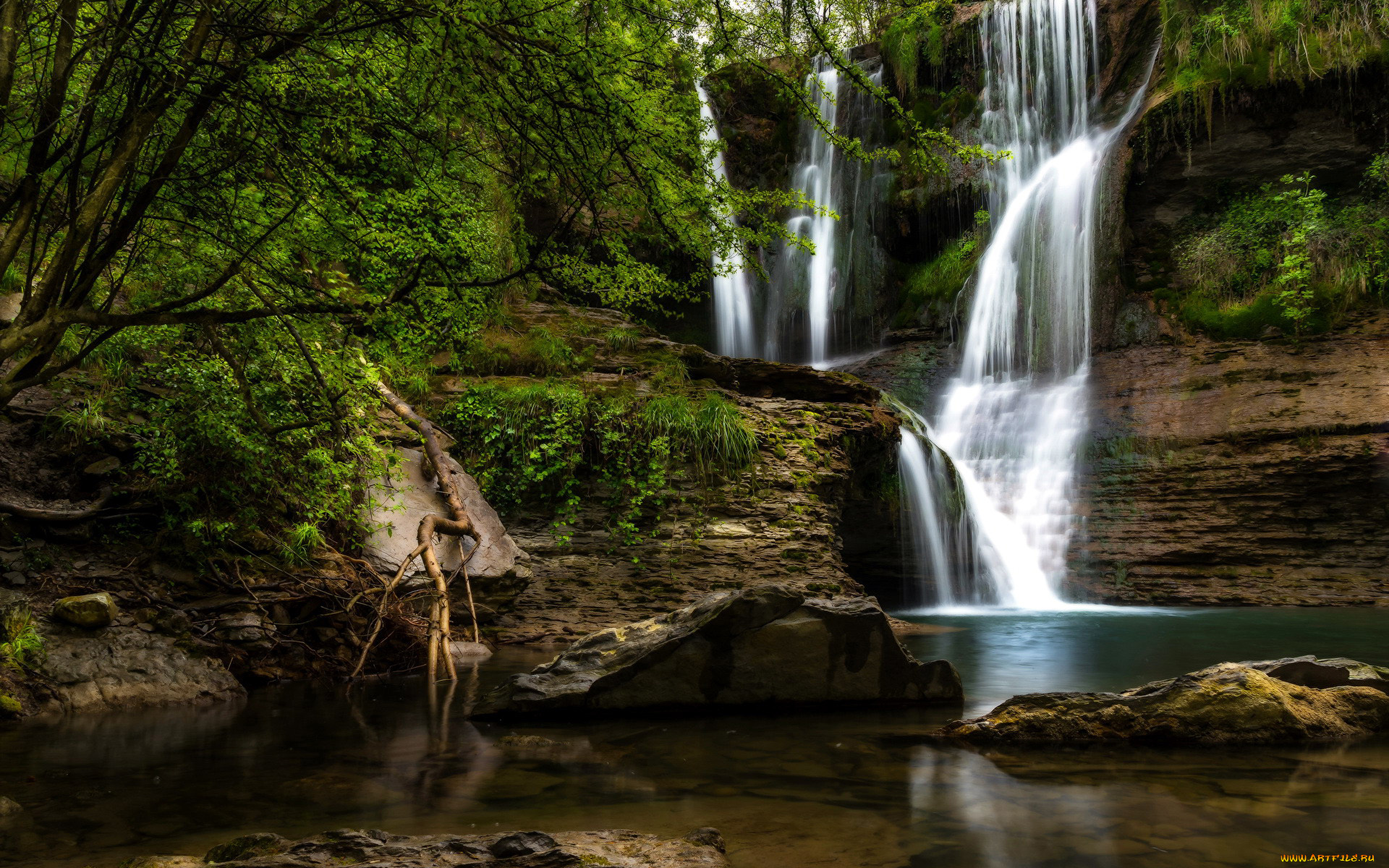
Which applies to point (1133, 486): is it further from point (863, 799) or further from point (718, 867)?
point (718, 867)

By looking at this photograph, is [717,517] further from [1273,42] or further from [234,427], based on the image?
[1273,42]

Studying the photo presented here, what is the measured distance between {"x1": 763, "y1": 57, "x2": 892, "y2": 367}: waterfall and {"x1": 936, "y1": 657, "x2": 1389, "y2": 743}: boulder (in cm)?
1499

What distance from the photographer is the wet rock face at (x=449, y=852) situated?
2248mm

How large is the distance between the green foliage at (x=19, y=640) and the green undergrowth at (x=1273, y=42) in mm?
18762

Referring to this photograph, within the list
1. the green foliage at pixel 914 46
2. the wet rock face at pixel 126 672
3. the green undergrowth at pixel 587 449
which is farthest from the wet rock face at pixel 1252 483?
the wet rock face at pixel 126 672

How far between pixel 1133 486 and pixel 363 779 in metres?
13.2

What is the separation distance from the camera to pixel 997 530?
518 inches

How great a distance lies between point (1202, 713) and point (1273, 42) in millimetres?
16175

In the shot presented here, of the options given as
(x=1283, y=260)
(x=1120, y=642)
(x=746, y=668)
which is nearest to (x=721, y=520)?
(x=1120, y=642)

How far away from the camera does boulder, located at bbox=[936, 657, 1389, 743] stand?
3.73 m

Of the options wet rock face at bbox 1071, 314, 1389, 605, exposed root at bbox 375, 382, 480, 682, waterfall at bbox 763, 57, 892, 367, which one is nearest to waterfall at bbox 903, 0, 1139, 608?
wet rock face at bbox 1071, 314, 1389, 605

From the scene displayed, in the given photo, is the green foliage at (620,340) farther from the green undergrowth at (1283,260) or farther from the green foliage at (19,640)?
the green undergrowth at (1283,260)

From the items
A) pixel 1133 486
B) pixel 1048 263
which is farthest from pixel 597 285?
pixel 1048 263

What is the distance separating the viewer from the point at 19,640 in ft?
15.2
